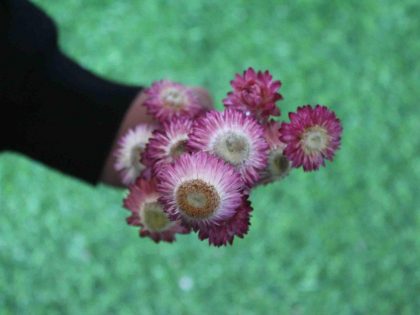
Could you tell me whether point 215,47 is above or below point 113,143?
above

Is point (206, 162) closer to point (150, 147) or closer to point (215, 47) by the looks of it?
point (150, 147)

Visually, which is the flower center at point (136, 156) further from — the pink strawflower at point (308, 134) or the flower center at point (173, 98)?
the pink strawflower at point (308, 134)

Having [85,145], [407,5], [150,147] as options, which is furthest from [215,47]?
[150,147]

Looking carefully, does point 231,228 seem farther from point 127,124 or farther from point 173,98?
point 127,124

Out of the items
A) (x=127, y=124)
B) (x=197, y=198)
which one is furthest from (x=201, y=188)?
(x=127, y=124)

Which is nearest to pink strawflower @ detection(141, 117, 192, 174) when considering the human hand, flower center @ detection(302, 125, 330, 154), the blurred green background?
flower center @ detection(302, 125, 330, 154)

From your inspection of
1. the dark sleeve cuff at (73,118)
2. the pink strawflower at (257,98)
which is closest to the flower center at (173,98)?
the pink strawflower at (257,98)
